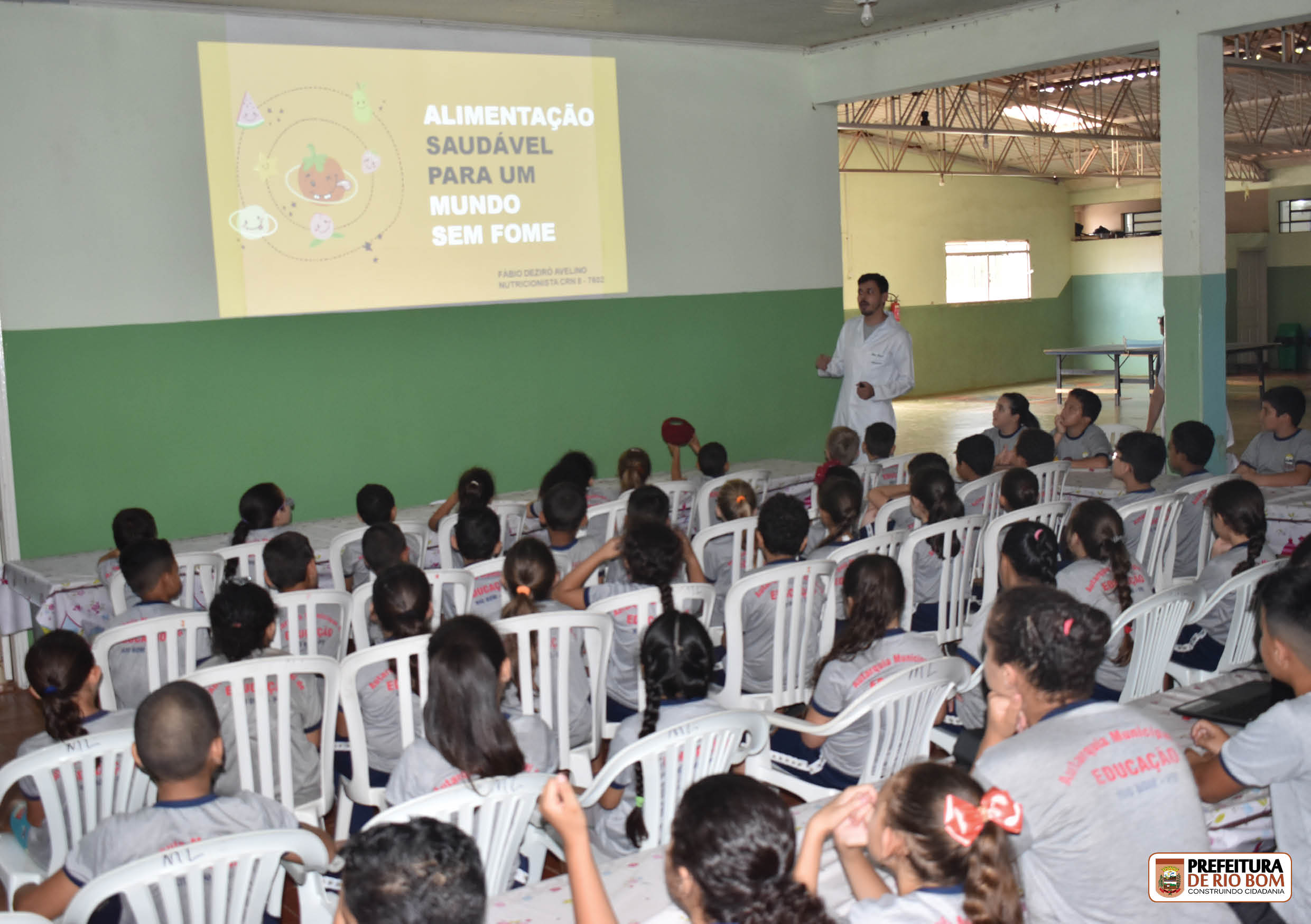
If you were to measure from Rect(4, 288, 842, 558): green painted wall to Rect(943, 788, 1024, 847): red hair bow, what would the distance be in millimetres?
5467

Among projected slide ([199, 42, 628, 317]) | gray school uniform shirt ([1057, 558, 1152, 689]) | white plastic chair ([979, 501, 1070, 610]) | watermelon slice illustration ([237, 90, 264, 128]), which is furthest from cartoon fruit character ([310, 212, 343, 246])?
gray school uniform shirt ([1057, 558, 1152, 689])

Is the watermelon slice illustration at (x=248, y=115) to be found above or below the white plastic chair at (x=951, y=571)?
above

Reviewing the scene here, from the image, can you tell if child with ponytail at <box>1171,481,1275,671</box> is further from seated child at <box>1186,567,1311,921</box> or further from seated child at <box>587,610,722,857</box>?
seated child at <box>587,610,722,857</box>

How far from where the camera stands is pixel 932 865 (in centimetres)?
152

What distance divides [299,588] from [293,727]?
837mm

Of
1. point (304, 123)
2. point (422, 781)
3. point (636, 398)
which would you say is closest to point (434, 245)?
point (304, 123)

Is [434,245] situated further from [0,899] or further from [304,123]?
[0,899]

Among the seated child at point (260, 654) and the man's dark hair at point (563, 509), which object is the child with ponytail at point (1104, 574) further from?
the seated child at point (260, 654)

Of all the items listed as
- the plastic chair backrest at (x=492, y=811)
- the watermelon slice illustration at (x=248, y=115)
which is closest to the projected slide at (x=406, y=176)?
the watermelon slice illustration at (x=248, y=115)

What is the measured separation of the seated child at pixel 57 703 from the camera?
8.27 ft

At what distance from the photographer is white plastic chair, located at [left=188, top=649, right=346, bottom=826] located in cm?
264

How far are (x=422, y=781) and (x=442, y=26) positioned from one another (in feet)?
17.9

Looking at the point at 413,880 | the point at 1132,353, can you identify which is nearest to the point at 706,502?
the point at 413,880

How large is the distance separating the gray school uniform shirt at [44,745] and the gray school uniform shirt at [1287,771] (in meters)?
2.22
